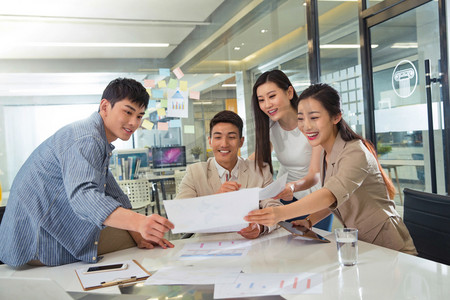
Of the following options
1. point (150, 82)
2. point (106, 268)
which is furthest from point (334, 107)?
point (150, 82)

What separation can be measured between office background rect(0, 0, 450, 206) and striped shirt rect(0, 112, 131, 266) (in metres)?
2.65

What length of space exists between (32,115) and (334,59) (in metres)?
3.19

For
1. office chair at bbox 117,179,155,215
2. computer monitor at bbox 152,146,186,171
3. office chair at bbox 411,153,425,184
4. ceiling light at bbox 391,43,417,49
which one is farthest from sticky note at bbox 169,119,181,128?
office chair at bbox 411,153,425,184

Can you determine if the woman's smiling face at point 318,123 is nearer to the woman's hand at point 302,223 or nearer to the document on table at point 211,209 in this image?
the woman's hand at point 302,223

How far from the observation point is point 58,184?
1.38 metres

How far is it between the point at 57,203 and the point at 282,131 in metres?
1.40

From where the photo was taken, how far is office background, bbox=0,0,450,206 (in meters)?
3.59

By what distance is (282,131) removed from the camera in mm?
2389

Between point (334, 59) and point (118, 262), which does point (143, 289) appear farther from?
point (334, 59)

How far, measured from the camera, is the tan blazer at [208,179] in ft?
6.41

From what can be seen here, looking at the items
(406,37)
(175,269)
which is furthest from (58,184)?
(406,37)

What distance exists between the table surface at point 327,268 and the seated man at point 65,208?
0.07 m

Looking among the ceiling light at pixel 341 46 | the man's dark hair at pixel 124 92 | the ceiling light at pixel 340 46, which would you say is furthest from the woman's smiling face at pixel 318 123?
the ceiling light at pixel 340 46

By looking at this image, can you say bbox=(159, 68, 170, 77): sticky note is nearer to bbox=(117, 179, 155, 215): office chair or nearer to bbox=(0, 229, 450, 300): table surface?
bbox=(117, 179, 155, 215): office chair
